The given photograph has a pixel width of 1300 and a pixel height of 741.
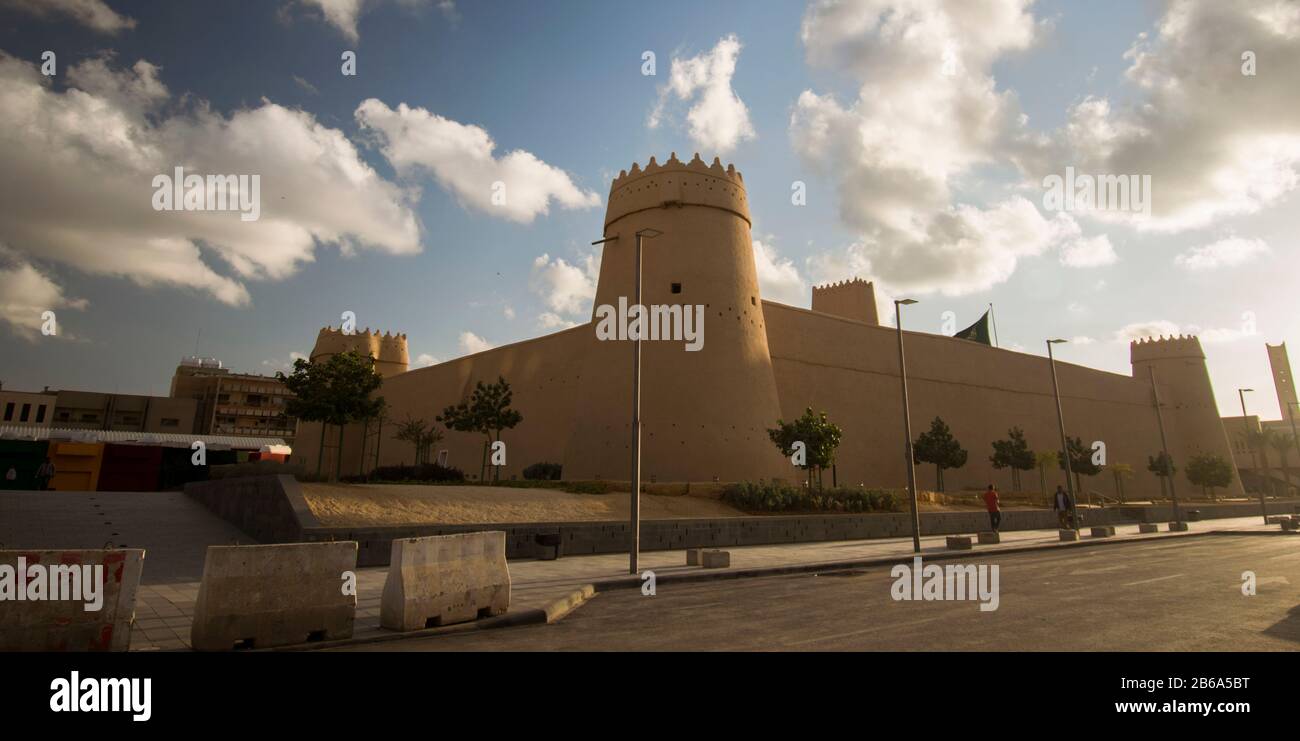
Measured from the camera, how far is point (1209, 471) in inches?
1911

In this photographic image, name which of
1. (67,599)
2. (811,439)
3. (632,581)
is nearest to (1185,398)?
(811,439)

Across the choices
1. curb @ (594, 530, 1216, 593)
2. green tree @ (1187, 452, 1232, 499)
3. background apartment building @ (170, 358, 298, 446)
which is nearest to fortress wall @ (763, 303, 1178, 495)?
green tree @ (1187, 452, 1232, 499)

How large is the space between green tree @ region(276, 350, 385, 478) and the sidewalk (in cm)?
1046

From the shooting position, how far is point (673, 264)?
27.3 meters

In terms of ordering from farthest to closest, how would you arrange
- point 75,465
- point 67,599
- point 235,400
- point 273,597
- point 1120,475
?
point 235,400 → point 1120,475 → point 75,465 → point 273,597 → point 67,599

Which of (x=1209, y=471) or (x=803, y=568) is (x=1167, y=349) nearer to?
(x=1209, y=471)

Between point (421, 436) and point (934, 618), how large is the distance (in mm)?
36179

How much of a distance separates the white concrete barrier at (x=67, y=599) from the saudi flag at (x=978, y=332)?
47154 millimetres

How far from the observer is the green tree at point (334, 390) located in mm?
22016

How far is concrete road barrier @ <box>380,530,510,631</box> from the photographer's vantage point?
7160 mm

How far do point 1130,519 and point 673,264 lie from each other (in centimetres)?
2706
